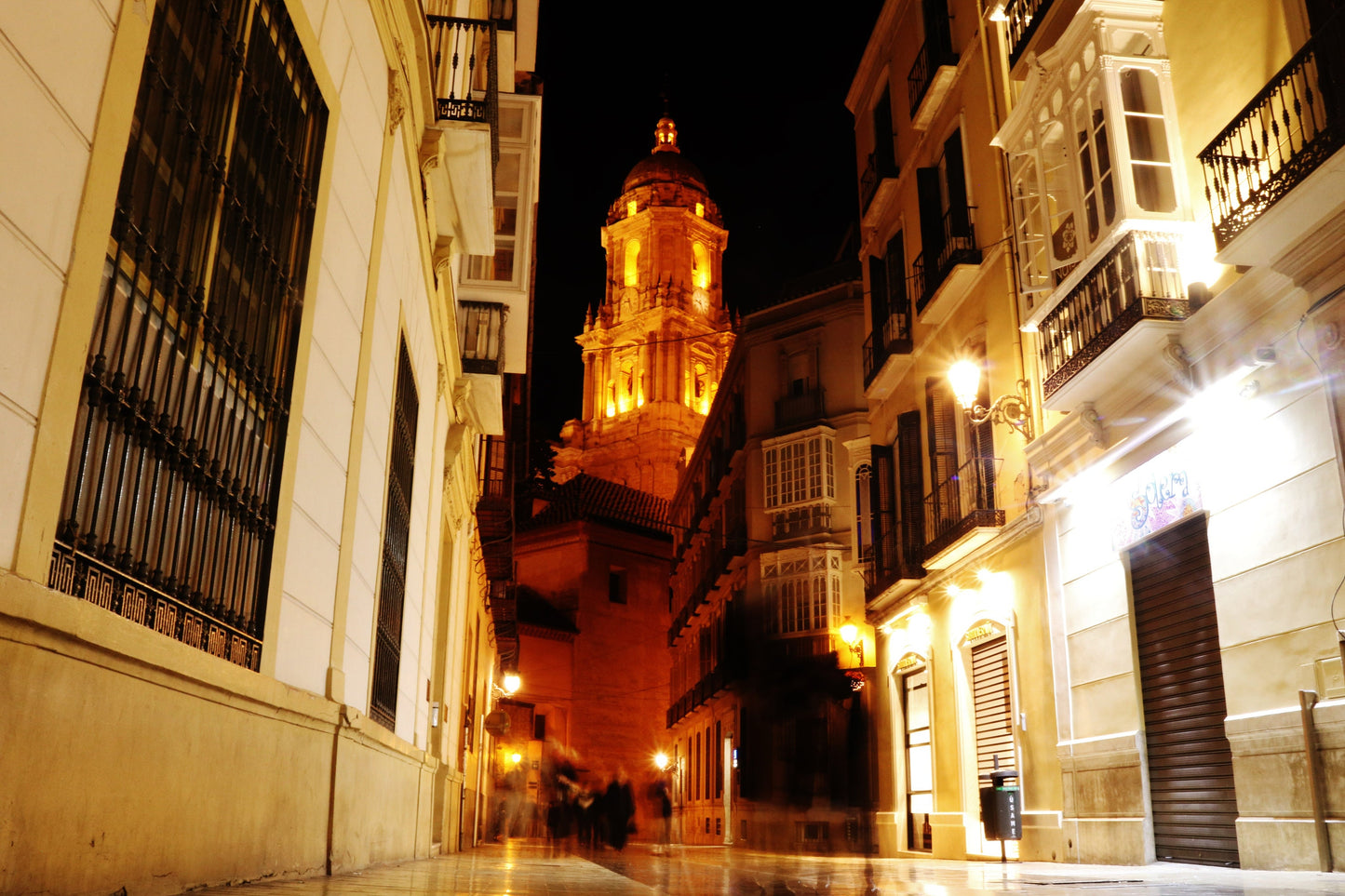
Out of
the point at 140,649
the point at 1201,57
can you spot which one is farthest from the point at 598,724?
the point at 140,649

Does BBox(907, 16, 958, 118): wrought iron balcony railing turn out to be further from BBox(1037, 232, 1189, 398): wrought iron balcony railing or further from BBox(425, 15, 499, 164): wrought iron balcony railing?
BBox(425, 15, 499, 164): wrought iron balcony railing

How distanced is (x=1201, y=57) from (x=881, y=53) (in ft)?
37.4

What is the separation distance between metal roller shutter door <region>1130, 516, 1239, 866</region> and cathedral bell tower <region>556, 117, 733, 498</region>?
51439 millimetres

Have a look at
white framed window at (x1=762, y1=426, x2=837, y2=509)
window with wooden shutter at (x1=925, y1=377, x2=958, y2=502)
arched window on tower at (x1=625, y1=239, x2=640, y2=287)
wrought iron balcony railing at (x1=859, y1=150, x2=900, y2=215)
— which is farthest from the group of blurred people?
arched window on tower at (x1=625, y1=239, x2=640, y2=287)

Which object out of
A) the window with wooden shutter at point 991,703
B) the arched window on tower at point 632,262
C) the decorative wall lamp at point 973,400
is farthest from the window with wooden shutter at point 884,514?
the arched window on tower at point 632,262

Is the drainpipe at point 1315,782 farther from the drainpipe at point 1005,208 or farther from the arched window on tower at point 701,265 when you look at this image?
the arched window on tower at point 701,265

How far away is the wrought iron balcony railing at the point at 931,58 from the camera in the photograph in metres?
16.6

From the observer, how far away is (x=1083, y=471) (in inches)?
460

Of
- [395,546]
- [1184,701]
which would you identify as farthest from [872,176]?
[395,546]

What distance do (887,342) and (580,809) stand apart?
12.3 m

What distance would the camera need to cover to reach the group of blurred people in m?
19.1

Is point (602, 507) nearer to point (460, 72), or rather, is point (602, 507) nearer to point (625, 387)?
point (625, 387)

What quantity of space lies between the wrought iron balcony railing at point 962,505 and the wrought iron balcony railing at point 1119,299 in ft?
8.90

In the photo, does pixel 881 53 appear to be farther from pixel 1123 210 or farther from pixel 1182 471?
pixel 1182 471
